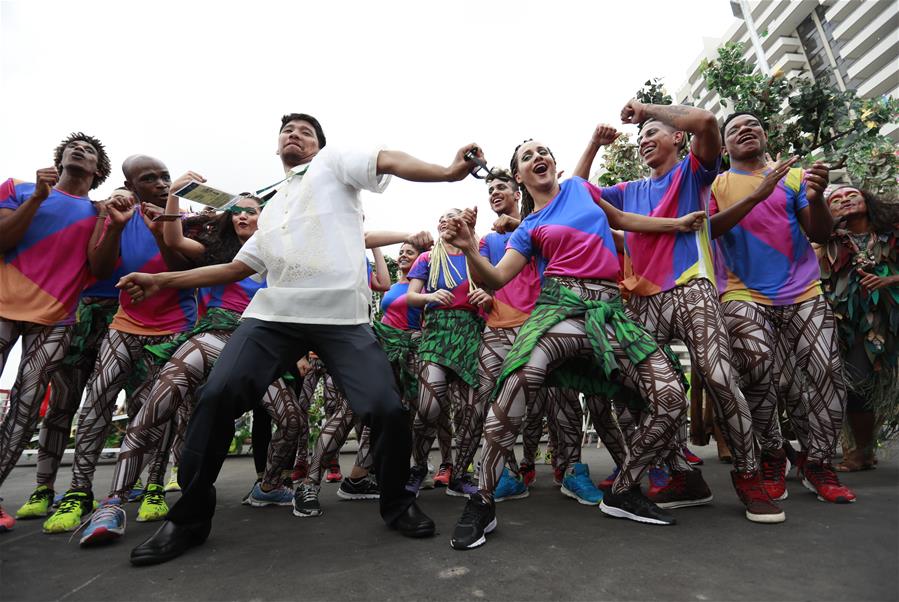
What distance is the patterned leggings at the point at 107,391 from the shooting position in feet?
10.6

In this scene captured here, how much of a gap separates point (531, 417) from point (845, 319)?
2431mm

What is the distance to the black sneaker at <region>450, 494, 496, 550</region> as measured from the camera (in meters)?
2.22

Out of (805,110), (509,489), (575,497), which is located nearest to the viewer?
(575,497)

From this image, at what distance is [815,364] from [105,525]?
390cm

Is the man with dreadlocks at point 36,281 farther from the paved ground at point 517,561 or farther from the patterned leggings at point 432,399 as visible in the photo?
the patterned leggings at point 432,399

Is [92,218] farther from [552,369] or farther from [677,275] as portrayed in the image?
[677,275]

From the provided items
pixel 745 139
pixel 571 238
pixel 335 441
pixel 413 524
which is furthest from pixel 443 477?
pixel 745 139

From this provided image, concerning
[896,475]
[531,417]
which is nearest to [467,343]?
[531,417]

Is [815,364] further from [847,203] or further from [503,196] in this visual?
[503,196]

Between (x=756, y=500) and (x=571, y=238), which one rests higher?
(x=571, y=238)

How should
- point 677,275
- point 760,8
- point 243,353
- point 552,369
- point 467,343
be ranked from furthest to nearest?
point 760,8 → point 467,343 → point 677,275 → point 552,369 → point 243,353

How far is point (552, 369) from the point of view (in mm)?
2738

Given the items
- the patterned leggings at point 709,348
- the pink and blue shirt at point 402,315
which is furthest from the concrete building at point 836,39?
the patterned leggings at point 709,348

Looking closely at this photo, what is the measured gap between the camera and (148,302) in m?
3.43
